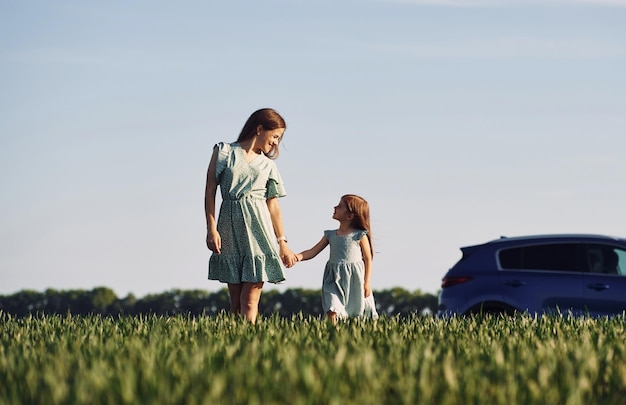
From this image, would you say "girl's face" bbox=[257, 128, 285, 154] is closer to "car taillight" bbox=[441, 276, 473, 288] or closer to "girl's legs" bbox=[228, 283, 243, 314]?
"girl's legs" bbox=[228, 283, 243, 314]

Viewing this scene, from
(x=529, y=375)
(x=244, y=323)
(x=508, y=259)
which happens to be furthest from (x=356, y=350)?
(x=508, y=259)

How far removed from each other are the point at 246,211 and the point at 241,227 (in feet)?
0.51

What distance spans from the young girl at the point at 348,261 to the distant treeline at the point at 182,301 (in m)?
12.6

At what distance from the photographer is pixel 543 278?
42.0ft

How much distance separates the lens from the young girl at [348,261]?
1057cm

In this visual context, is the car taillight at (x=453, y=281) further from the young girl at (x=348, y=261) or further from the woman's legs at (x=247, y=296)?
the woman's legs at (x=247, y=296)

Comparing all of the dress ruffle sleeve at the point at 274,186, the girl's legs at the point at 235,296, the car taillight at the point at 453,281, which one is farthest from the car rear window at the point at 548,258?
the girl's legs at the point at 235,296

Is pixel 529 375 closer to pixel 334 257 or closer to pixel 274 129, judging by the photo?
pixel 274 129

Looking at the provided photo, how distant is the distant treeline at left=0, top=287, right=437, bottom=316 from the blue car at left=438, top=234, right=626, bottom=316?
10212 millimetres

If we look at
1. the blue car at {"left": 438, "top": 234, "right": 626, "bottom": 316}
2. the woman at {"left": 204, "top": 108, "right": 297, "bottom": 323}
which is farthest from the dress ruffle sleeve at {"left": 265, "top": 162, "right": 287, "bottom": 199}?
the blue car at {"left": 438, "top": 234, "right": 626, "bottom": 316}

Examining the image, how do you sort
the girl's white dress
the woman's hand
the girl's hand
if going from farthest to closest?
the girl's white dress
the woman's hand
the girl's hand

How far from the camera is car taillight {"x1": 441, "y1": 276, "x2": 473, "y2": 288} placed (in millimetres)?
13086

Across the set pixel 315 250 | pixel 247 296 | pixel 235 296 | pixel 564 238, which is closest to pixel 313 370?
pixel 247 296

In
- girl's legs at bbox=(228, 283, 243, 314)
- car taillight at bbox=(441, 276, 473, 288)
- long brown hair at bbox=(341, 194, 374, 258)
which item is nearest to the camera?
girl's legs at bbox=(228, 283, 243, 314)
